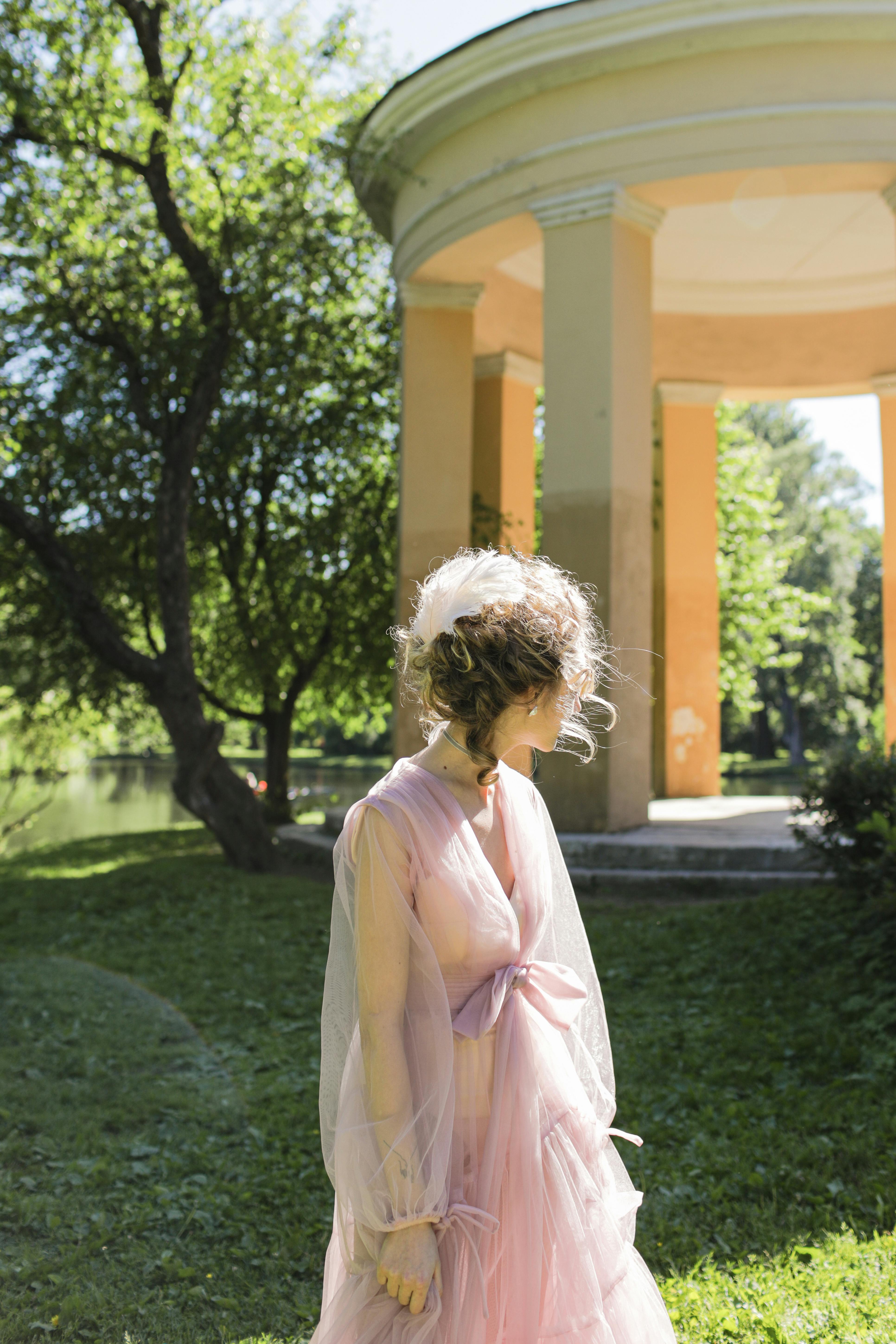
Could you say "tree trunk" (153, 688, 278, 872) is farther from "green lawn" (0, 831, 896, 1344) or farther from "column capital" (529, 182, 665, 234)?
"column capital" (529, 182, 665, 234)

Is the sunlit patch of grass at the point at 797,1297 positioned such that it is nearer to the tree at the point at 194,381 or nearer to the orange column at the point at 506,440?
the tree at the point at 194,381

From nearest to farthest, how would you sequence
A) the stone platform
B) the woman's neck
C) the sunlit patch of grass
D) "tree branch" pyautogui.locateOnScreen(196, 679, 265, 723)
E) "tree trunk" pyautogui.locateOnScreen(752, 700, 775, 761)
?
the woman's neck, the sunlit patch of grass, the stone platform, "tree branch" pyautogui.locateOnScreen(196, 679, 265, 723), "tree trunk" pyautogui.locateOnScreen(752, 700, 775, 761)

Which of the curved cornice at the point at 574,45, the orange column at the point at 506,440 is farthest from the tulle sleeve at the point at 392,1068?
the orange column at the point at 506,440

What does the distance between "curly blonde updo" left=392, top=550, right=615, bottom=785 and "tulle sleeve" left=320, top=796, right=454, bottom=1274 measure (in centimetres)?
25

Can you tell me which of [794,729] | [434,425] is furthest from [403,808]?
[794,729]

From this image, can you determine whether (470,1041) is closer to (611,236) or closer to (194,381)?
(611,236)

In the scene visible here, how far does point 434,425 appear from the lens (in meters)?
10.5

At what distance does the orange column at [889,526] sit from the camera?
40.1ft

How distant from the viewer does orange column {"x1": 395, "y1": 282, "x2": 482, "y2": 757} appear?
1039 cm

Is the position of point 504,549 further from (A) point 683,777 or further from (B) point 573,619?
(A) point 683,777

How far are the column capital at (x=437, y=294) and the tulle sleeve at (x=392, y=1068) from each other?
367 inches

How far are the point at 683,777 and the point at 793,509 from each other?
32.7 meters

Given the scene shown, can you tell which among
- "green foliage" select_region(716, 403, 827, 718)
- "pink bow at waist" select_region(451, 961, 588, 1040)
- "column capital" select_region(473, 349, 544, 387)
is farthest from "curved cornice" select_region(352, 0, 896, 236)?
"green foliage" select_region(716, 403, 827, 718)

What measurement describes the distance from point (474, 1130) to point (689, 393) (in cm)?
1230
